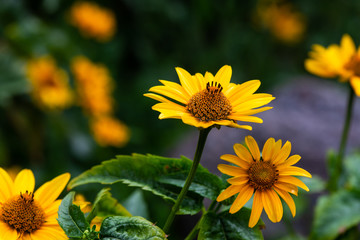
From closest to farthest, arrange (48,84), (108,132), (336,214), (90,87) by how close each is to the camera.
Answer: (336,214), (48,84), (90,87), (108,132)

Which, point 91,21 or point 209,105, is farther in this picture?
point 91,21

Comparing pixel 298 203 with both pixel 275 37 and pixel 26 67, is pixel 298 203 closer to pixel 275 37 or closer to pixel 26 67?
pixel 26 67

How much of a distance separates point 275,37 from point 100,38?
2.27m

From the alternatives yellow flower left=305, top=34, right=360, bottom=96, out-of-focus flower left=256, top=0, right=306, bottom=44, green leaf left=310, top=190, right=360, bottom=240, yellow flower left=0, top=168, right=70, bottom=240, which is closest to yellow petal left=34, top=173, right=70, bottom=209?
yellow flower left=0, top=168, right=70, bottom=240

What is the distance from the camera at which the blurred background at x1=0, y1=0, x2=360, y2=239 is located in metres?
2.75

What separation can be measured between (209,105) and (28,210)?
370 mm

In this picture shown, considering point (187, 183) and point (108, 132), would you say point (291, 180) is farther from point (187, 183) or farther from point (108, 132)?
point (108, 132)

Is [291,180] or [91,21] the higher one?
[91,21]

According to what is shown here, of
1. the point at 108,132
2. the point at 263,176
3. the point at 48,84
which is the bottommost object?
the point at 108,132

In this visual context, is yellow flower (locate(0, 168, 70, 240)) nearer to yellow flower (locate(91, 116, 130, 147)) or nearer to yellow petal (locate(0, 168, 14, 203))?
yellow petal (locate(0, 168, 14, 203))

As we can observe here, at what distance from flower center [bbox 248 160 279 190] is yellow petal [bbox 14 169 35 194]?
40cm

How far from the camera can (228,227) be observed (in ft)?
2.52

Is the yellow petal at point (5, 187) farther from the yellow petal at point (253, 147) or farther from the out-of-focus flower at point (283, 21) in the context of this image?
the out-of-focus flower at point (283, 21)

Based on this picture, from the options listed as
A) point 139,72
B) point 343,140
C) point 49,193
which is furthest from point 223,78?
point 139,72
